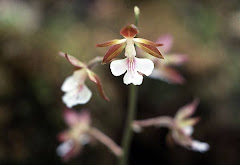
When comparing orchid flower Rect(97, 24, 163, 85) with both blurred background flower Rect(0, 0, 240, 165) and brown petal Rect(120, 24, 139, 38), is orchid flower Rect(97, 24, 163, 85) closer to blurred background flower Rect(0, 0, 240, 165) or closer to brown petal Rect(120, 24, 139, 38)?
brown petal Rect(120, 24, 139, 38)

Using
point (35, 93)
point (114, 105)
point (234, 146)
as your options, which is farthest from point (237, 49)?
point (35, 93)

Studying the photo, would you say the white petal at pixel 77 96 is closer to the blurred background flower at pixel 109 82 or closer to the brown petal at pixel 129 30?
the brown petal at pixel 129 30

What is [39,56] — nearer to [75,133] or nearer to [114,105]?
[114,105]

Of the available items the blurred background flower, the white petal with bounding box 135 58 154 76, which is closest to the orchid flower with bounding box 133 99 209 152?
the white petal with bounding box 135 58 154 76

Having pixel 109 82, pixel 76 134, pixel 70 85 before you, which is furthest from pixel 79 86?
pixel 109 82

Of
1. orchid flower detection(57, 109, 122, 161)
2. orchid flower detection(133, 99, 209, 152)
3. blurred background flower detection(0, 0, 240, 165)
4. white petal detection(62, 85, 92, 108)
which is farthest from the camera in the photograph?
blurred background flower detection(0, 0, 240, 165)

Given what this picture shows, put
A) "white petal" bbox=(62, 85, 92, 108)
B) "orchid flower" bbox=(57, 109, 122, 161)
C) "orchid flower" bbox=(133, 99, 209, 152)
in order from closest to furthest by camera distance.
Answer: "white petal" bbox=(62, 85, 92, 108), "orchid flower" bbox=(133, 99, 209, 152), "orchid flower" bbox=(57, 109, 122, 161)
